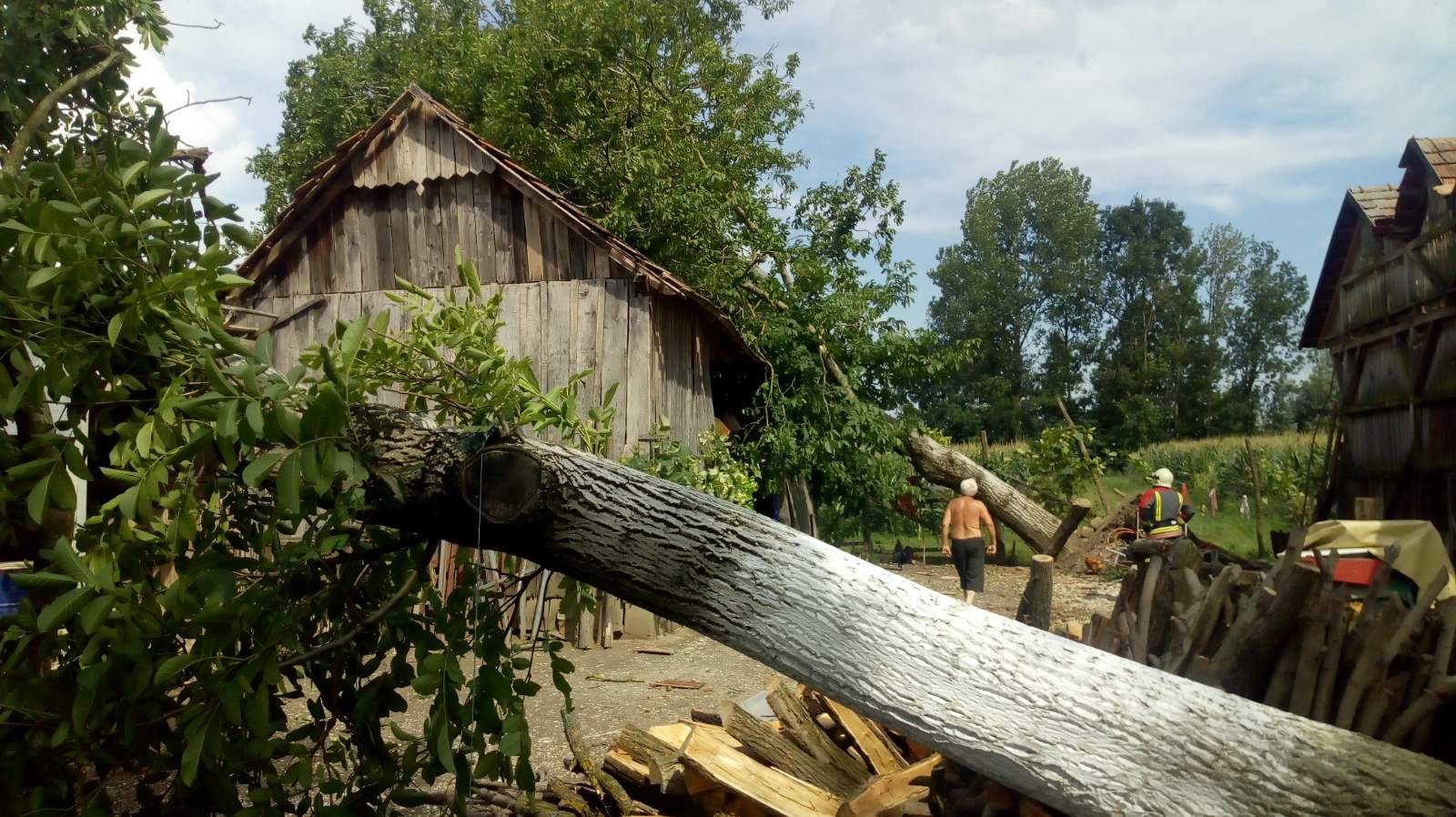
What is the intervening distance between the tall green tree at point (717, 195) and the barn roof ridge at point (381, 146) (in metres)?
3.31

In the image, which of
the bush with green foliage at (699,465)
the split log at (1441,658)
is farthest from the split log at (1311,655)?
the bush with green foliage at (699,465)

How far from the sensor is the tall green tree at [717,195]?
45.9ft

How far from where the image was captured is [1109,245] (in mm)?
33875

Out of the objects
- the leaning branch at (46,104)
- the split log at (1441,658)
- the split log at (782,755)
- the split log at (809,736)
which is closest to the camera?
the split log at (1441,658)

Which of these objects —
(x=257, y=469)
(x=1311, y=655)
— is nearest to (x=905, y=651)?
(x=257, y=469)

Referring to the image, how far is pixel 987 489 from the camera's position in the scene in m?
17.3

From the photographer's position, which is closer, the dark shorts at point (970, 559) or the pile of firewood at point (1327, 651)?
the pile of firewood at point (1327, 651)

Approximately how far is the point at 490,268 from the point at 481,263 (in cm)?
13

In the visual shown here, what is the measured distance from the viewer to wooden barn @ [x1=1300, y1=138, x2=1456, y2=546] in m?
12.8

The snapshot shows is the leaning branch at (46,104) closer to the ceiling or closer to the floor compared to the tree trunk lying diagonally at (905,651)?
closer to the ceiling

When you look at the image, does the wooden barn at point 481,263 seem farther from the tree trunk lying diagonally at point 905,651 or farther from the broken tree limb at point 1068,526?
the tree trunk lying diagonally at point 905,651

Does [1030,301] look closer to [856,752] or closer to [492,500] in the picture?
[856,752]

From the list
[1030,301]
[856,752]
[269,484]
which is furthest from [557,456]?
[1030,301]

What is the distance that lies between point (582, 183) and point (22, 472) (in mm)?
13202
